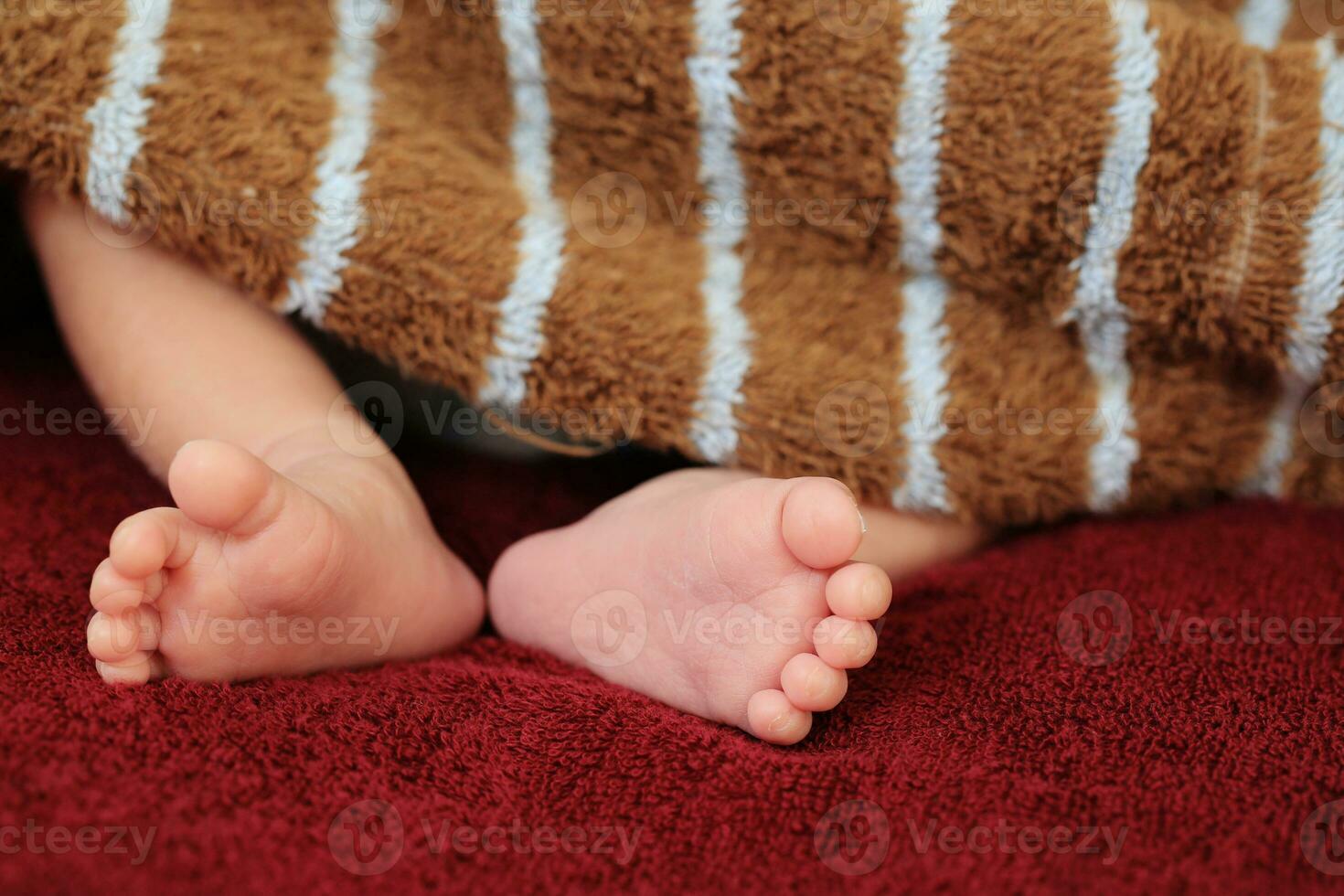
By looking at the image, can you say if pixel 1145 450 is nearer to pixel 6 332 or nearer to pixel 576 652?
pixel 576 652

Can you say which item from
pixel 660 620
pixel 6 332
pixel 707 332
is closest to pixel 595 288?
pixel 707 332

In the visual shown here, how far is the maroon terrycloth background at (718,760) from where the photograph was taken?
1.54 ft

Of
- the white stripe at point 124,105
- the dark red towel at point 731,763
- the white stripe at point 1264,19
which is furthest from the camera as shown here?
the white stripe at point 1264,19

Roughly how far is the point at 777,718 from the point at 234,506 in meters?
0.30

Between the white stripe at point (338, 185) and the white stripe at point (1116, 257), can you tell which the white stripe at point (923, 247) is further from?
the white stripe at point (338, 185)

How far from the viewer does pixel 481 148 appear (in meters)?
0.77

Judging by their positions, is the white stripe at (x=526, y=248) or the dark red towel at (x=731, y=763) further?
the white stripe at (x=526, y=248)

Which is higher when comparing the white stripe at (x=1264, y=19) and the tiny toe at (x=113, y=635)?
the white stripe at (x=1264, y=19)

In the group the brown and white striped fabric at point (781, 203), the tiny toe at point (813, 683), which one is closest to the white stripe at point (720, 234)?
the brown and white striped fabric at point (781, 203)

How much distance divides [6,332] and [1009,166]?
0.85 m

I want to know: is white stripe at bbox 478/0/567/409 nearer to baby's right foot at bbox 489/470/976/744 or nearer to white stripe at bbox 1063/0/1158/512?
baby's right foot at bbox 489/470/976/744

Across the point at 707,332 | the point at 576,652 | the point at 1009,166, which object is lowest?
the point at 576,652

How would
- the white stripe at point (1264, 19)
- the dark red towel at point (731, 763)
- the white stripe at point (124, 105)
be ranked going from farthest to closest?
1. the white stripe at point (1264, 19)
2. the white stripe at point (124, 105)
3. the dark red towel at point (731, 763)

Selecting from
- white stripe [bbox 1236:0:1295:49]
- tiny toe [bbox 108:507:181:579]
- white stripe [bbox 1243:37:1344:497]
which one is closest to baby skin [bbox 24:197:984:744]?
tiny toe [bbox 108:507:181:579]
